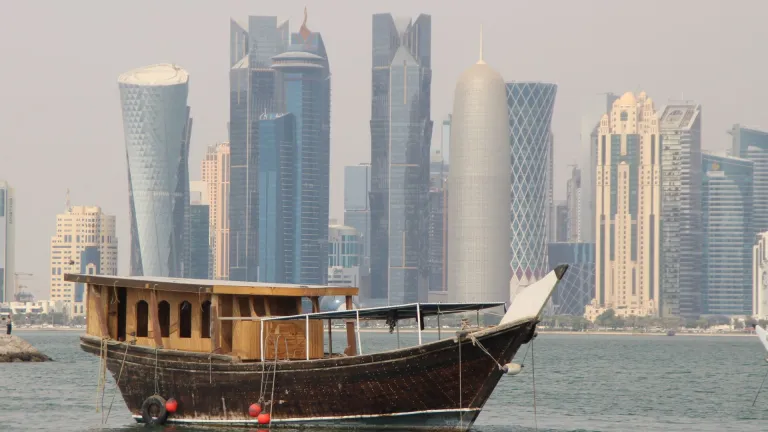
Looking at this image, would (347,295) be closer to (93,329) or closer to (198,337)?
(198,337)

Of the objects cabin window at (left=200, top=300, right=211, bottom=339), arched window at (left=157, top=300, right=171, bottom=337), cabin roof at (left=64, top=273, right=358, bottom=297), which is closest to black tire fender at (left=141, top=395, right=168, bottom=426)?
arched window at (left=157, top=300, right=171, bottom=337)

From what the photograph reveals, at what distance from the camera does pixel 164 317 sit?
4222 cm

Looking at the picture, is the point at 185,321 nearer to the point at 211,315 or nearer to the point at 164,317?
the point at 164,317

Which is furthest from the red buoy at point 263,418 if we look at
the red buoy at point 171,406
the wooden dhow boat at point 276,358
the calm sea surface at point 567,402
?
the red buoy at point 171,406

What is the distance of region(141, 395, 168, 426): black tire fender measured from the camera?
41.1 m

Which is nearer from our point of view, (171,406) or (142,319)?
(171,406)

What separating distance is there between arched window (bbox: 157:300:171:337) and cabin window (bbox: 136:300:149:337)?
695mm

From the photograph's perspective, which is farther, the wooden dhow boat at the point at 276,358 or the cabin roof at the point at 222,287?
the cabin roof at the point at 222,287

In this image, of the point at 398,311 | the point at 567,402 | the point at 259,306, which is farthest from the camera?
the point at 567,402

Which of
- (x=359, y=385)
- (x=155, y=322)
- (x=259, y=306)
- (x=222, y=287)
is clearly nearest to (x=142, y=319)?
(x=155, y=322)

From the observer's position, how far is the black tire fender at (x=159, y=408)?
41125mm

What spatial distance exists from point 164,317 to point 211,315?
2.72 meters

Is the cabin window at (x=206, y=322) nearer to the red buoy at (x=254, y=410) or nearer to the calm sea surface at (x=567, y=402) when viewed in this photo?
the calm sea surface at (x=567, y=402)

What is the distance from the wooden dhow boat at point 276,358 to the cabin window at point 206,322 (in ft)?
0.13
